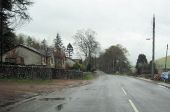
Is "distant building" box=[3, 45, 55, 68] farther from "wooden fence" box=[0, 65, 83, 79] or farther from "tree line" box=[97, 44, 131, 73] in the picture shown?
"tree line" box=[97, 44, 131, 73]

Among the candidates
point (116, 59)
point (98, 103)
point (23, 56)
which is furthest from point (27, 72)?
point (116, 59)

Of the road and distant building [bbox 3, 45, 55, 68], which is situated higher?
distant building [bbox 3, 45, 55, 68]

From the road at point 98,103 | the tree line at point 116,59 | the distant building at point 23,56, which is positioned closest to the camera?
the road at point 98,103

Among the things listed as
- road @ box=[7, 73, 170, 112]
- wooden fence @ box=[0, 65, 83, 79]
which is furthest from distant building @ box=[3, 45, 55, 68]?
road @ box=[7, 73, 170, 112]

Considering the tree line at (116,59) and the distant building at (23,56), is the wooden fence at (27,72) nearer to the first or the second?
the distant building at (23,56)

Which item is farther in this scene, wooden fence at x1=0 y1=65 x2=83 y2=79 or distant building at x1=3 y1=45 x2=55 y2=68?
distant building at x1=3 y1=45 x2=55 y2=68

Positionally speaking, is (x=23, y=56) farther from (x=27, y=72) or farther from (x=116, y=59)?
(x=116, y=59)

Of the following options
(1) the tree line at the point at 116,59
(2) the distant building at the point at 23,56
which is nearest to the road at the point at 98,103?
(2) the distant building at the point at 23,56

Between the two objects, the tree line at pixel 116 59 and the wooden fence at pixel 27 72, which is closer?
the wooden fence at pixel 27 72

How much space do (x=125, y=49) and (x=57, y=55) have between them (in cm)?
7592

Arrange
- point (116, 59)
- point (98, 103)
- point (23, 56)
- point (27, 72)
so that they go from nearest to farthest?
point (98, 103), point (27, 72), point (23, 56), point (116, 59)

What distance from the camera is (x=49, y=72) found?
57625 millimetres

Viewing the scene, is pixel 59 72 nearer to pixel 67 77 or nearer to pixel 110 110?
pixel 67 77

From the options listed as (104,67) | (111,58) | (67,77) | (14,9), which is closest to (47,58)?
(67,77)
